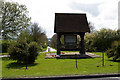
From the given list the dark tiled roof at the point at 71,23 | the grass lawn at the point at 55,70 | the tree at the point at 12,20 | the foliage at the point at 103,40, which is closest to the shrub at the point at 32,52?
the grass lawn at the point at 55,70

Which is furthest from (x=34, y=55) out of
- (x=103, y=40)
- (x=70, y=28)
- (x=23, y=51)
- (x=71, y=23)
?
(x=103, y=40)

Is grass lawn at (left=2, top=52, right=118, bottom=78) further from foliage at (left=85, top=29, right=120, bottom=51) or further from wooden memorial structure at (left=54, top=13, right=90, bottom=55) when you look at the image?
Answer: foliage at (left=85, top=29, right=120, bottom=51)

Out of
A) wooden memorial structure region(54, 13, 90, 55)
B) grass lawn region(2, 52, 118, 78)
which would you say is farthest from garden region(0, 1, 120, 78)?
wooden memorial structure region(54, 13, 90, 55)

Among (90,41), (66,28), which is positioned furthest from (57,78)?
(90,41)

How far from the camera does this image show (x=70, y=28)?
22.0 meters

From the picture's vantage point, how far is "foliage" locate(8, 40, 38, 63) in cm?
1324

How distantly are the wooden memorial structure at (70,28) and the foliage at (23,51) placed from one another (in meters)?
8.29

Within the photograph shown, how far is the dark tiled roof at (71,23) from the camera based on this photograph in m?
21.7

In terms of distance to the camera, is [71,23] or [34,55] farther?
[71,23]

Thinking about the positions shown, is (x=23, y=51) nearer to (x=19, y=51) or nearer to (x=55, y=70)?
(x=19, y=51)

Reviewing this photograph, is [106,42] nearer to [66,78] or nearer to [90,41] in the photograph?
[90,41]

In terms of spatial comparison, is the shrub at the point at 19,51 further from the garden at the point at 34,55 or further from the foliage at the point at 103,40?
the foliage at the point at 103,40

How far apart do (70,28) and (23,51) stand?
10.6m

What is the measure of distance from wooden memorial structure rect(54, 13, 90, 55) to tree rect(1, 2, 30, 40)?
27.4ft
